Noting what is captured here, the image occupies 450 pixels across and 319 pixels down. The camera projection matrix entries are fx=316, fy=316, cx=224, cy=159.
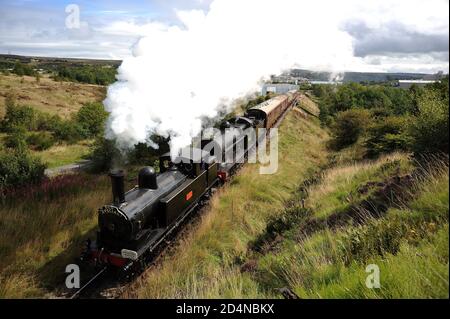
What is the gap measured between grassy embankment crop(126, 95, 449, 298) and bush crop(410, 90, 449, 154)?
734mm

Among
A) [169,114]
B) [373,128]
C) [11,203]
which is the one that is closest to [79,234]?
[11,203]

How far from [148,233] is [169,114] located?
17.3 ft

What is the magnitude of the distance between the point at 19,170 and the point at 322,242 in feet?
44.3

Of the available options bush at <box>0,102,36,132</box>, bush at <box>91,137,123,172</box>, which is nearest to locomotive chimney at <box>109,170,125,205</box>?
bush at <box>91,137,123,172</box>

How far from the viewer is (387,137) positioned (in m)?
17.9

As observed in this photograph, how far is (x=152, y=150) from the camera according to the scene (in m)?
20.9

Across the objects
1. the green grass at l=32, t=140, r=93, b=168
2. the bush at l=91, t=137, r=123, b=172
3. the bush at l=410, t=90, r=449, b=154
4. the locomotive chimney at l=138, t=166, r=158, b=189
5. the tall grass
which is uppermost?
the bush at l=410, t=90, r=449, b=154

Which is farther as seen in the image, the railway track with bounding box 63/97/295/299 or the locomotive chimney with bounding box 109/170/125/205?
the locomotive chimney with bounding box 109/170/125/205

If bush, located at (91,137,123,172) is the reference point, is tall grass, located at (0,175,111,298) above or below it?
below

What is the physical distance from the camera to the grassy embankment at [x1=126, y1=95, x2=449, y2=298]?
14.2 feet

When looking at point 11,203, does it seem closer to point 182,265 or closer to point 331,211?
point 182,265

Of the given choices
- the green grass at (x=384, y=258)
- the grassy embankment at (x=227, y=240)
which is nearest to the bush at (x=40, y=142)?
the grassy embankment at (x=227, y=240)

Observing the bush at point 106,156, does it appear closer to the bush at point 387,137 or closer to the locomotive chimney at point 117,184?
the locomotive chimney at point 117,184
